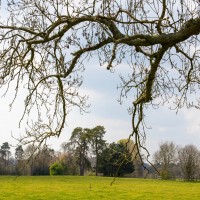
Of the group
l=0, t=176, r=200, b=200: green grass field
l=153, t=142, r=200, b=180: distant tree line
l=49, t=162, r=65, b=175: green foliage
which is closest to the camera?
l=0, t=176, r=200, b=200: green grass field

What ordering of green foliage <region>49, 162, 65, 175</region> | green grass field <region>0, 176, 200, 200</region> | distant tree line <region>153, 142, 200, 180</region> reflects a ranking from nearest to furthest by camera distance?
green grass field <region>0, 176, 200, 200</region> < green foliage <region>49, 162, 65, 175</region> < distant tree line <region>153, 142, 200, 180</region>

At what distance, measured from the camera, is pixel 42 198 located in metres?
22.0

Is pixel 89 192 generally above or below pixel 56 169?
below

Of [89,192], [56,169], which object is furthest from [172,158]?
[89,192]

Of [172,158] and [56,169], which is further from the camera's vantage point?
[172,158]

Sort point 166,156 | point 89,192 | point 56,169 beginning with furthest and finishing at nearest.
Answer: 1. point 166,156
2. point 56,169
3. point 89,192

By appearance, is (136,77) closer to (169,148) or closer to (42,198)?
(42,198)

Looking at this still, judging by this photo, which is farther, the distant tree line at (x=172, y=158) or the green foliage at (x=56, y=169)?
the distant tree line at (x=172, y=158)

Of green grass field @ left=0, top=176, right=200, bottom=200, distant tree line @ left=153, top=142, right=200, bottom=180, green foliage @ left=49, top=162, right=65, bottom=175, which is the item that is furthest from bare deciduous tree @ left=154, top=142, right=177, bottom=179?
green grass field @ left=0, top=176, right=200, bottom=200

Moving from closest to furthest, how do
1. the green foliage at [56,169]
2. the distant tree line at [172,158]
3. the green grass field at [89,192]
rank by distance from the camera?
the green grass field at [89,192] → the green foliage at [56,169] → the distant tree line at [172,158]

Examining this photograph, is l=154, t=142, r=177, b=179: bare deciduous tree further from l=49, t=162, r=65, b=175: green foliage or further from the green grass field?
the green grass field

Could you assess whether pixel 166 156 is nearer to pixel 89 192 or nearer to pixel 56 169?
pixel 56 169

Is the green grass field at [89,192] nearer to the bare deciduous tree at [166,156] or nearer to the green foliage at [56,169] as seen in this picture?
the green foliage at [56,169]

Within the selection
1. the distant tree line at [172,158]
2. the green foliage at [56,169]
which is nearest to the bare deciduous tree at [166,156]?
the distant tree line at [172,158]
